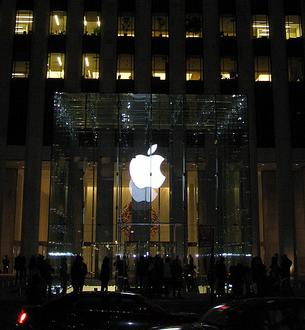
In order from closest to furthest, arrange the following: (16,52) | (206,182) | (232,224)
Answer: (232,224) < (206,182) < (16,52)

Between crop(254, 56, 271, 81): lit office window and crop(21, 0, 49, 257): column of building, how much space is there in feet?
52.8

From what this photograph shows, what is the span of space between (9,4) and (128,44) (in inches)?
380

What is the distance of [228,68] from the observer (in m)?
40.8

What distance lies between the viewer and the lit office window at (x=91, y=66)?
40.7m

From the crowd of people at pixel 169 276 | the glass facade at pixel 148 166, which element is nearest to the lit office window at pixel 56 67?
the glass facade at pixel 148 166

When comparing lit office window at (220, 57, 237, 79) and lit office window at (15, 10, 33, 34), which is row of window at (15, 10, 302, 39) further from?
lit office window at (220, 57, 237, 79)

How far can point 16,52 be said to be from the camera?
134 ft

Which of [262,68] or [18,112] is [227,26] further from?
[18,112]

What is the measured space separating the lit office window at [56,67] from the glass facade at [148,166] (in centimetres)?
1021

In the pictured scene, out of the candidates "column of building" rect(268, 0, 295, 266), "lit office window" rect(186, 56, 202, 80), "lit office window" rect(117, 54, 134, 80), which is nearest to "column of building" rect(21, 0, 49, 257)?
"lit office window" rect(117, 54, 134, 80)

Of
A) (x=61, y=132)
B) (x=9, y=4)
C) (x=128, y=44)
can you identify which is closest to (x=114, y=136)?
(x=61, y=132)

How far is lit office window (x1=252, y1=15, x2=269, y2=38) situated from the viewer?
4166 centimetres

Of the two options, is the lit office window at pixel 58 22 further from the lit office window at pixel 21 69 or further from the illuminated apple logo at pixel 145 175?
the illuminated apple logo at pixel 145 175

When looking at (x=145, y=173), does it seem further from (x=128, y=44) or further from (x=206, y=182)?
(x=128, y=44)
